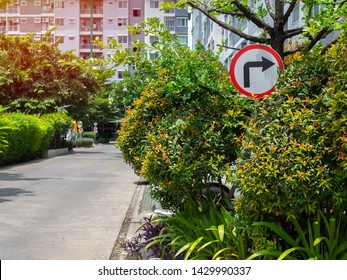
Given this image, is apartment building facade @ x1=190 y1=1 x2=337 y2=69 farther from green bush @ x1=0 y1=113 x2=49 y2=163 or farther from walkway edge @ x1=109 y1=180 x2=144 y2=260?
green bush @ x1=0 y1=113 x2=49 y2=163

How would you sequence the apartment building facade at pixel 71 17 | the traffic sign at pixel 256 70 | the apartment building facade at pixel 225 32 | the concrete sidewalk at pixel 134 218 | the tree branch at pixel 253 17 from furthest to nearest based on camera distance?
the apartment building facade at pixel 71 17 < the apartment building facade at pixel 225 32 < the concrete sidewalk at pixel 134 218 < the tree branch at pixel 253 17 < the traffic sign at pixel 256 70

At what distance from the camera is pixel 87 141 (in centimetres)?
6169

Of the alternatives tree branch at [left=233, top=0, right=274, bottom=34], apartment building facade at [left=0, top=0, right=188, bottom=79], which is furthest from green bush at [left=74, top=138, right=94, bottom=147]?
tree branch at [left=233, top=0, right=274, bottom=34]

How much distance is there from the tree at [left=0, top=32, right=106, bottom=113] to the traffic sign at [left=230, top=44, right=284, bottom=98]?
36212 millimetres

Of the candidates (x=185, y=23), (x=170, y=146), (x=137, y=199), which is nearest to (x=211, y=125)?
(x=170, y=146)

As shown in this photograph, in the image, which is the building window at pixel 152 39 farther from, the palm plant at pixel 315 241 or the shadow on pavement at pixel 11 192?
the shadow on pavement at pixel 11 192

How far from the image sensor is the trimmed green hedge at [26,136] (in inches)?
1096

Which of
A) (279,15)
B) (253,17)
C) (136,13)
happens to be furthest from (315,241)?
(136,13)

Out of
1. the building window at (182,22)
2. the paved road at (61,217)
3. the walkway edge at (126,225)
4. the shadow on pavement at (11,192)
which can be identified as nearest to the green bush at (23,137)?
the paved road at (61,217)

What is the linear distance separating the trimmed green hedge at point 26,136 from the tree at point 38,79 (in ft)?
10.3

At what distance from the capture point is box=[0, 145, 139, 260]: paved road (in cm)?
778

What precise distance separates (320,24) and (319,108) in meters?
0.94

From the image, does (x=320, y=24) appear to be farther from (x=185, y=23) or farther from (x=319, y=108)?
(x=185, y=23)

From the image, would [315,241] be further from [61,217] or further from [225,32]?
[225,32]
